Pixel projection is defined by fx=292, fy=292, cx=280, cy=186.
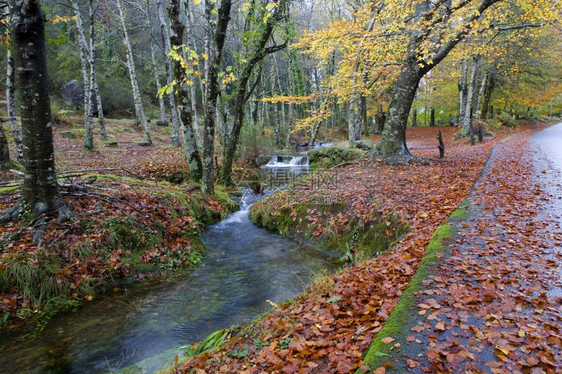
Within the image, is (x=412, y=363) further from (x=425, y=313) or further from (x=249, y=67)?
(x=249, y=67)

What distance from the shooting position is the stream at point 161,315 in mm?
3787

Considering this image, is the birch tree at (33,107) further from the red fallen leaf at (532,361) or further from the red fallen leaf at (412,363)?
the red fallen leaf at (532,361)

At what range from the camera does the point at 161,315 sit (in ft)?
15.6

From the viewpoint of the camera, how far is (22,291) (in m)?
4.55

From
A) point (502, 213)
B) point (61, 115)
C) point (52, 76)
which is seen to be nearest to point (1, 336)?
point (502, 213)

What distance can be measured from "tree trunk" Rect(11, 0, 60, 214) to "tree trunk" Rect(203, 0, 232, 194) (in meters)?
4.47

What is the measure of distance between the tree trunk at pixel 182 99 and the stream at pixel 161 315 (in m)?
4.04

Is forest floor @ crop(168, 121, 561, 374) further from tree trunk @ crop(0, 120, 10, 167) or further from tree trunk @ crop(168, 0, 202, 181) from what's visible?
tree trunk @ crop(0, 120, 10, 167)

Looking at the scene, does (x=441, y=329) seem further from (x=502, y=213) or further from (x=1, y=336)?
(x=1, y=336)

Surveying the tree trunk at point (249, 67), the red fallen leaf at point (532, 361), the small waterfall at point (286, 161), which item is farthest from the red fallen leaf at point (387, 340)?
the small waterfall at point (286, 161)

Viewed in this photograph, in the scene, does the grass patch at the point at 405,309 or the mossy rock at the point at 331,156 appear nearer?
the grass patch at the point at 405,309

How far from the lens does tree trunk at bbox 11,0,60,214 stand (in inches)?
185

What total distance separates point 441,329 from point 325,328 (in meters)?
1.09

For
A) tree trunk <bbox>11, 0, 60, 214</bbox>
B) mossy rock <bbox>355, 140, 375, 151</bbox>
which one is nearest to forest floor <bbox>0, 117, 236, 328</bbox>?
tree trunk <bbox>11, 0, 60, 214</bbox>
